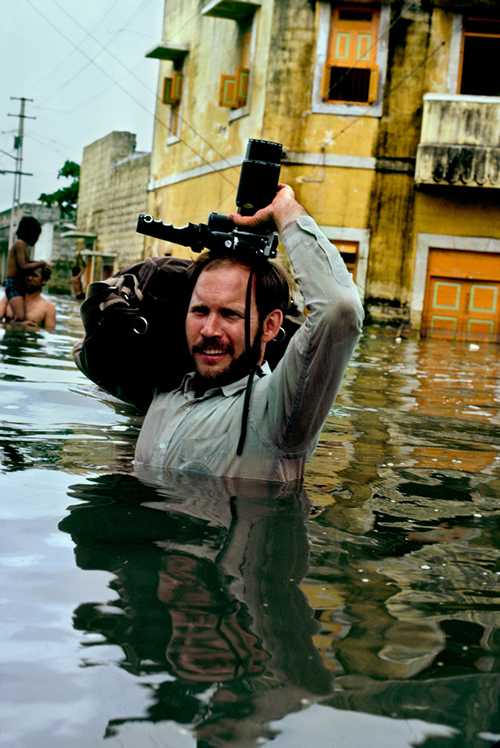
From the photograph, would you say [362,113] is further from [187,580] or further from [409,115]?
[187,580]

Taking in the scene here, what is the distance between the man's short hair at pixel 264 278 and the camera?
9.61ft

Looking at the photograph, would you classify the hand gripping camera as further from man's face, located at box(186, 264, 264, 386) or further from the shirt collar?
the shirt collar

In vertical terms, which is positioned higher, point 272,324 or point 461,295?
point 461,295

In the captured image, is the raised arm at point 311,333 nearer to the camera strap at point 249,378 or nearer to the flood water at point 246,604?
the camera strap at point 249,378

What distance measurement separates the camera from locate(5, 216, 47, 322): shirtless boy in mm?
8961

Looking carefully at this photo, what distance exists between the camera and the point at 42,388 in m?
5.32

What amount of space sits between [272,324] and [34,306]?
701cm

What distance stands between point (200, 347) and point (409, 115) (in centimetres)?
1278

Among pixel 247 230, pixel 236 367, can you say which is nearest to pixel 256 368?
pixel 236 367

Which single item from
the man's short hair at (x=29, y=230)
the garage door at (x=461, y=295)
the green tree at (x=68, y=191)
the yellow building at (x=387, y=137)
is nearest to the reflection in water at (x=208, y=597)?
the man's short hair at (x=29, y=230)

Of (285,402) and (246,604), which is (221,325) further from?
(246,604)

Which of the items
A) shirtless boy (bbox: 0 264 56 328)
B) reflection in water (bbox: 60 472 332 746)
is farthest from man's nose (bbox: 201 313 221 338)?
shirtless boy (bbox: 0 264 56 328)

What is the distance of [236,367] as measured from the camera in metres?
3.00

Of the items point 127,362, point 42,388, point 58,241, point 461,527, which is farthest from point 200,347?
point 58,241
